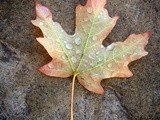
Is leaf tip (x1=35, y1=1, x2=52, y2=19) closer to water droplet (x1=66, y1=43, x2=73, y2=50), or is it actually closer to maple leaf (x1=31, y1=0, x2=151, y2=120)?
maple leaf (x1=31, y1=0, x2=151, y2=120)

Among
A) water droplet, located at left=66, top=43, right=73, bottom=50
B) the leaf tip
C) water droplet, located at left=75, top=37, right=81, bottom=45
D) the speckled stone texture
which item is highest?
the leaf tip

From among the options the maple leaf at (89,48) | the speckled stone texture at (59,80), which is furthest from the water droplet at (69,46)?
the speckled stone texture at (59,80)

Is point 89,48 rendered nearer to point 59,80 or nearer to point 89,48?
point 89,48

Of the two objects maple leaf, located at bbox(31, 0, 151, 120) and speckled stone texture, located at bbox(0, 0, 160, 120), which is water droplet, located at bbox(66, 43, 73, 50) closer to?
maple leaf, located at bbox(31, 0, 151, 120)

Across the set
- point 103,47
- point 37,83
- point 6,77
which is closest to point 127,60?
point 103,47

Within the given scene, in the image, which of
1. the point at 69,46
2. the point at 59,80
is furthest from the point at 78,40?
the point at 59,80

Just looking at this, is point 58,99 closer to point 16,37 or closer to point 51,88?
point 51,88

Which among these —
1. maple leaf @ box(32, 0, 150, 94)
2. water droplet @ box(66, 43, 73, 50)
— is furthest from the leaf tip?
water droplet @ box(66, 43, 73, 50)

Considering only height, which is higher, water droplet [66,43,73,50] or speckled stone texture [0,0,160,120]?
water droplet [66,43,73,50]
